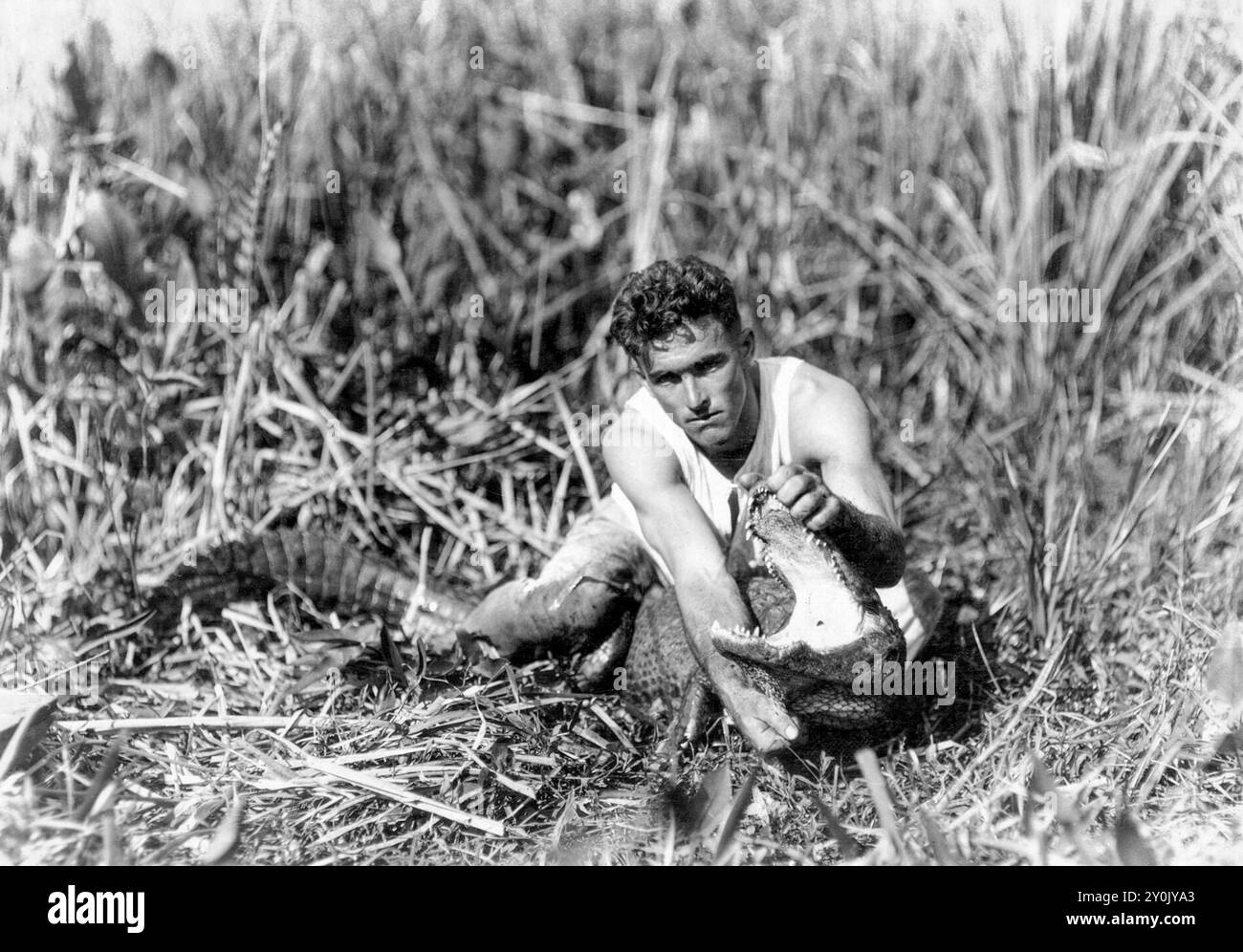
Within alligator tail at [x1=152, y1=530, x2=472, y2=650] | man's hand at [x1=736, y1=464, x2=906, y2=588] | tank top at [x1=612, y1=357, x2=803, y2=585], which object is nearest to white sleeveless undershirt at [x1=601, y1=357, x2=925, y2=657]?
tank top at [x1=612, y1=357, x2=803, y2=585]

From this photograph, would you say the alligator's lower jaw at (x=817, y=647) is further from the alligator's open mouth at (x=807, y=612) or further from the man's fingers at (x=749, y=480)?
the man's fingers at (x=749, y=480)

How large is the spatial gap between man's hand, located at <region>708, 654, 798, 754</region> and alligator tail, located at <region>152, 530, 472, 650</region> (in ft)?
3.71

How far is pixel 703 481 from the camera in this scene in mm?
3471

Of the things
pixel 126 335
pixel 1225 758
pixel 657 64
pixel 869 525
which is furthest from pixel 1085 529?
pixel 126 335

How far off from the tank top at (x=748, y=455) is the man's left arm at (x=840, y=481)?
0.11ft

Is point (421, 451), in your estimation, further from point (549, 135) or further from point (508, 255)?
point (549, 135)

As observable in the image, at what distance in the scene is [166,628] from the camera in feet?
12.8

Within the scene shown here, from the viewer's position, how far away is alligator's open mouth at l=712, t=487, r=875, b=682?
2814mm

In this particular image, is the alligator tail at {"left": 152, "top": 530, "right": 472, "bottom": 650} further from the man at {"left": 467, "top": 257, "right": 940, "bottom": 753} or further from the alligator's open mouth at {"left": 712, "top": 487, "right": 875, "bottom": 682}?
the alligator's open mouth at {"left": 712, "top": 487, "right": 875, "bottom": 682}

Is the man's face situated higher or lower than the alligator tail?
higher

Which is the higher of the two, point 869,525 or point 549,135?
point 549,135
